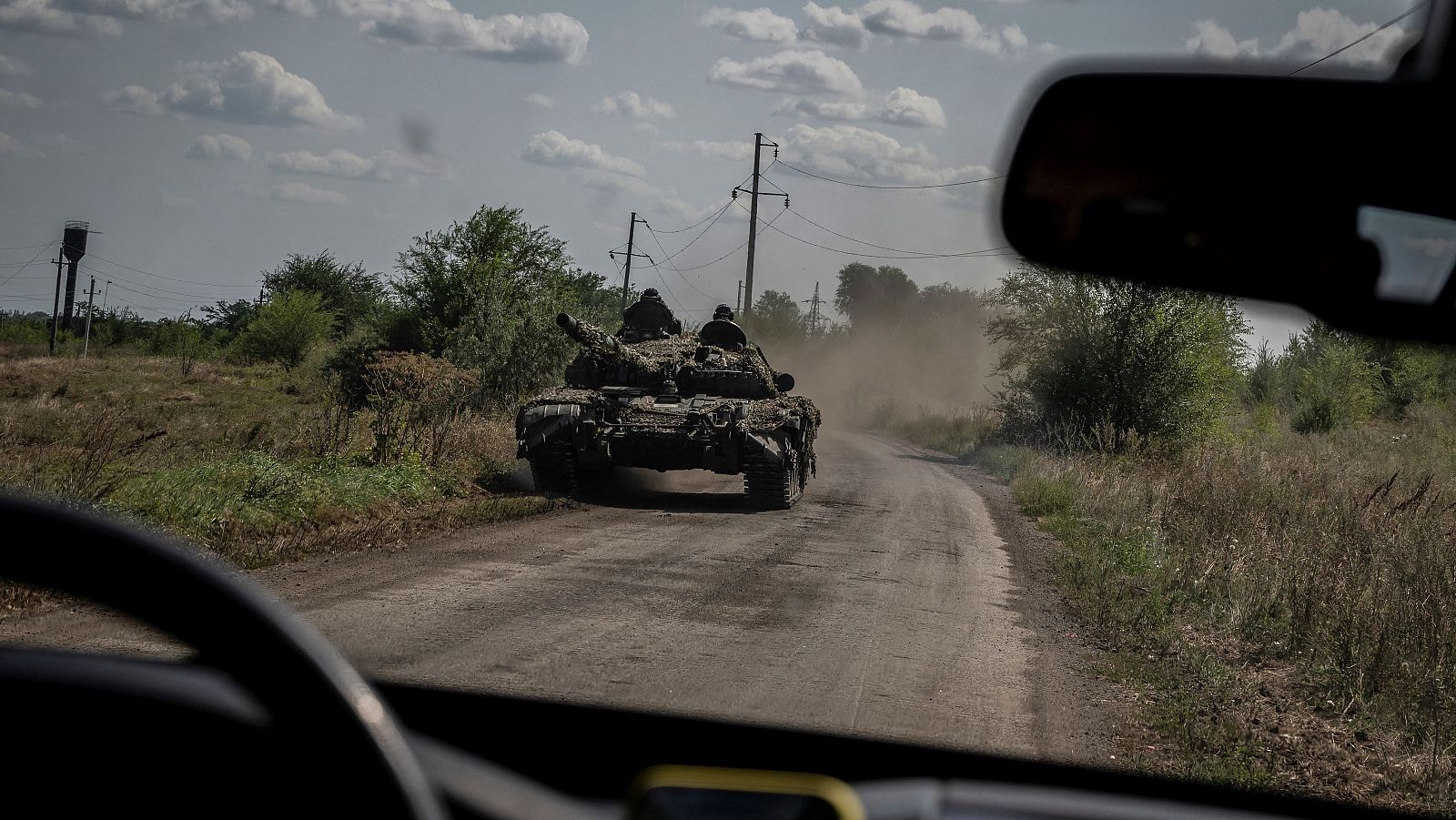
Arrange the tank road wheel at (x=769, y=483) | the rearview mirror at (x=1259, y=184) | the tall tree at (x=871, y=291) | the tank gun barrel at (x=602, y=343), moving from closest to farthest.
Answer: the rearview mirror at (x=1259, y=184) → the tank road wheel at (x=769, y=483) → the tank gun barrel at (x=602, y=343) → the tall tree at (x=871, y=291)

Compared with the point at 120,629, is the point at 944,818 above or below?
above

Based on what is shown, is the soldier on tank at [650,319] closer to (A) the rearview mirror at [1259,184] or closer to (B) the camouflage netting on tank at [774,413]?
(B) the camouflage netting on tank at [774,413]

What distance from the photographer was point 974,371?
62.2m

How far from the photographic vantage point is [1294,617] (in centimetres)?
811

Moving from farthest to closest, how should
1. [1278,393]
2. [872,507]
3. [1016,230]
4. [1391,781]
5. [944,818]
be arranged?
[1278,393] → [872,507] → [1391,781] → [1016,230] → [944,818]

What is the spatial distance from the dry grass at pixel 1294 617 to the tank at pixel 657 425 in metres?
3.35

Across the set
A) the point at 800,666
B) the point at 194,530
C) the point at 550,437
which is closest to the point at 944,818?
the point at 800,666

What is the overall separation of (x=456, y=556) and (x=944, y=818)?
8.65 m

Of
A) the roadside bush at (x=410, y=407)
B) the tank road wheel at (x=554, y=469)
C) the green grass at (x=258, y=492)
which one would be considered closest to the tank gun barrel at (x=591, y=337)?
the roadside bush at (x=410, y=407)

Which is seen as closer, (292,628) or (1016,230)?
(292,628)

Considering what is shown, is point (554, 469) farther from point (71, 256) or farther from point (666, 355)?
point (71, 256)

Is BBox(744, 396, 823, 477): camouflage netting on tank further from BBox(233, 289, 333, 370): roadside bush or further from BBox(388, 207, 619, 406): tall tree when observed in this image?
BBox(233, 289, 333, 370): roadside bush

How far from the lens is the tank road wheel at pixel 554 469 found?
47.8 feet

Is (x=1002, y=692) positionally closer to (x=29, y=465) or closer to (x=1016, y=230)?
(x=1016, y=230)
